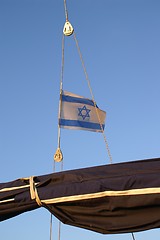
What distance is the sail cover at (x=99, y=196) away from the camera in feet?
12.8

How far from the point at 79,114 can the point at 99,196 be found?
3.75 meters

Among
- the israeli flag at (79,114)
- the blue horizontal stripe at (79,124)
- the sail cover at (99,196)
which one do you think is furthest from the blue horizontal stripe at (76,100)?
the sail cover at (99,196)

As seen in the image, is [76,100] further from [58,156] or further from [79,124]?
[58,156]

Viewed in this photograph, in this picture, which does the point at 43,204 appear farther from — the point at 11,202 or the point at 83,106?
the point at 83,106

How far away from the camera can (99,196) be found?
401cm

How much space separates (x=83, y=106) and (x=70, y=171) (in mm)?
3291

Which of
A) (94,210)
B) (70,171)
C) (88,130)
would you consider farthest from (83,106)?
(94,210)

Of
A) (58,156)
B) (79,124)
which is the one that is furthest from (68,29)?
(58,156)

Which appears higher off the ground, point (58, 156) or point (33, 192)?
point (58, 156)

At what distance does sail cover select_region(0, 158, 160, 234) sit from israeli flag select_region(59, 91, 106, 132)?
2868mm

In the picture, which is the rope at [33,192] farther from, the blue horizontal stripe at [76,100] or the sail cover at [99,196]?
the blue horizontal stripe at [76,100]

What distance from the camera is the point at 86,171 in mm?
4406

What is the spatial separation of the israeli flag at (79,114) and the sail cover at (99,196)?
2.87 meters

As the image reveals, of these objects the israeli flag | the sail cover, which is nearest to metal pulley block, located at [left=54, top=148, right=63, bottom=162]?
the israeli flag
